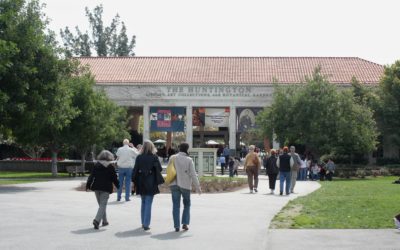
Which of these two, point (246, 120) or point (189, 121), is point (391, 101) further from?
point (189, 121)

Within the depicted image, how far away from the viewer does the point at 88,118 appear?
1558 inches

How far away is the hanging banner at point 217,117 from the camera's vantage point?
56.8 m

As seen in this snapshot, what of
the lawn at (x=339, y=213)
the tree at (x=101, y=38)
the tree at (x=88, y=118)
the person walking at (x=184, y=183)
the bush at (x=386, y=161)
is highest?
the tree at (x=101, y=38)

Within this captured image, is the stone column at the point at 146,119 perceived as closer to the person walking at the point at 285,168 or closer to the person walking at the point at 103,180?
the person walking at the point at 285,168

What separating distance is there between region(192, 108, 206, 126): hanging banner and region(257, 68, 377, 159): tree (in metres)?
12.8

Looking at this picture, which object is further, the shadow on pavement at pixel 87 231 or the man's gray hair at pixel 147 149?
the man's gray hair at pixel 147 149

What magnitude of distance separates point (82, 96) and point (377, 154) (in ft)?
93.3

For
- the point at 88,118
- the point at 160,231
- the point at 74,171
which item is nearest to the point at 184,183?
the point at 160,231

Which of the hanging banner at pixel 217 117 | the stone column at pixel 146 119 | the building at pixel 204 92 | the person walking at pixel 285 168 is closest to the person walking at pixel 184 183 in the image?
the person walking at pixel 285 168

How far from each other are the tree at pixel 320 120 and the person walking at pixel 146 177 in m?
29.7

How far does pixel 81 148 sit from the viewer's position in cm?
4272

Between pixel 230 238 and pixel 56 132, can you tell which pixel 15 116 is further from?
pixel 230 238

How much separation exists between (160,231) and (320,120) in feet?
101

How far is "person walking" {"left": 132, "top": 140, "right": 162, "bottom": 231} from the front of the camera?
12539mm
